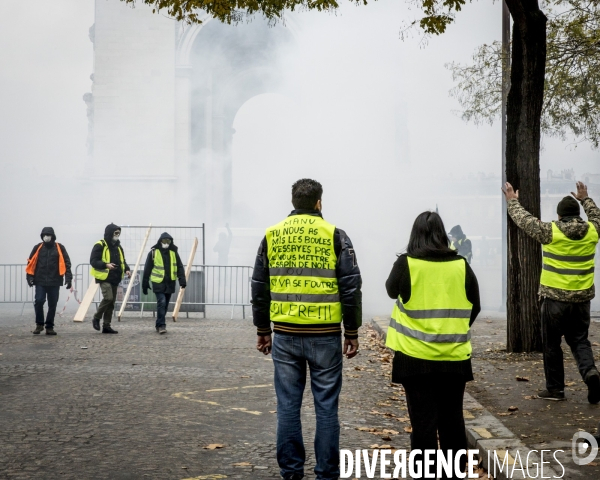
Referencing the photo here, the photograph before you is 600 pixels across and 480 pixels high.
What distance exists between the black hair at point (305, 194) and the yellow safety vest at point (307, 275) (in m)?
0.09

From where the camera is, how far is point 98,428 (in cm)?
591

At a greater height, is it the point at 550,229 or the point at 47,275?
the point at 550,229

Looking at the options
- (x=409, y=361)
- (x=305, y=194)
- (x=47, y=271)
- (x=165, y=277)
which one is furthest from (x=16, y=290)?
(x=409, y=361)

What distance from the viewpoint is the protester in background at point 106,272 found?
12891mm

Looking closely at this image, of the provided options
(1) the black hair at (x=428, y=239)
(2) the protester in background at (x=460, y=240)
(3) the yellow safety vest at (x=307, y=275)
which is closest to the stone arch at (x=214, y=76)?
(2) the protester in background at (x=460, y=240)

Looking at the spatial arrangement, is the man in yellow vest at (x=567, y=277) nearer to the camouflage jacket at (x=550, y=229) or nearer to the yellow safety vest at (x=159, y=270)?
the camouflage jacket at (x=550, y=229)

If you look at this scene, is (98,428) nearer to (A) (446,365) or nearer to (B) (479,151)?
(A) (446,365)

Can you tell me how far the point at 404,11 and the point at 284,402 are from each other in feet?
92.3

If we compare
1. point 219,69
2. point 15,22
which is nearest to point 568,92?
point 219,69

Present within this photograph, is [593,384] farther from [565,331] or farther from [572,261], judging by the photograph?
[572,261]

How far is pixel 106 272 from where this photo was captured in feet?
42.4

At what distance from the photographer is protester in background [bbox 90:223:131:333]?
12.9m

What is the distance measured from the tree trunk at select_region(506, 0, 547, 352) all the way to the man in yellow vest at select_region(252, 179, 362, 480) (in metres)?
5.43

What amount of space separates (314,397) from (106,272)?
9.05m
